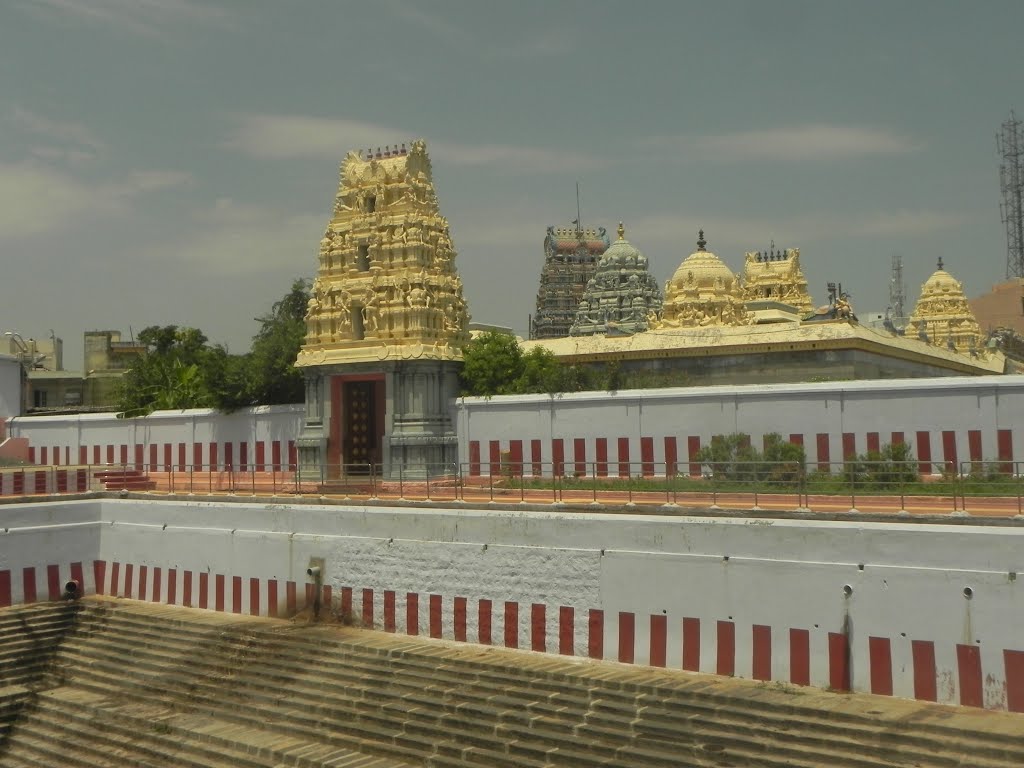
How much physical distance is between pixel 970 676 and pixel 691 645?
191 inches

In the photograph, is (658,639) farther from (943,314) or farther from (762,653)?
(943,314)

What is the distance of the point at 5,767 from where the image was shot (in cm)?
2291

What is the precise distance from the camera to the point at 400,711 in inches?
800

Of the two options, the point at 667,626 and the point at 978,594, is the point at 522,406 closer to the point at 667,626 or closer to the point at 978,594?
the point at 667,626

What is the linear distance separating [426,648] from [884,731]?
9.83 meters

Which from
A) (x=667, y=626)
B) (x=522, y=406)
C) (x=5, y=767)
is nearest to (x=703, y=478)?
(x=667, y=626)

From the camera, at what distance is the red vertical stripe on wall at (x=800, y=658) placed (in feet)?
60.3

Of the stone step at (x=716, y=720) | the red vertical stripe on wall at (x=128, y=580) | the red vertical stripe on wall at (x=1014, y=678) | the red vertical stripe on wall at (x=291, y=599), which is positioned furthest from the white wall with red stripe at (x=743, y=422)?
the red vertical stripe on wall at (x=128, y=580)

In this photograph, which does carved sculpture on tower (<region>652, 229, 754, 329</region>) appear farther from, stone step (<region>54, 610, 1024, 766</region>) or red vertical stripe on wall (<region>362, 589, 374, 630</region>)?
stone step (<region>54, 610, 1024, 766</region>)

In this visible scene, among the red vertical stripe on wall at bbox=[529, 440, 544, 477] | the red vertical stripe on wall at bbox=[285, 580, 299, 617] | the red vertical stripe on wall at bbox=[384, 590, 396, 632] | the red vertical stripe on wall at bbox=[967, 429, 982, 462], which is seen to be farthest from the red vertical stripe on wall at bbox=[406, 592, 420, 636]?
the red vertical stripe on wall at bbox=[967, 429, 982, 462]

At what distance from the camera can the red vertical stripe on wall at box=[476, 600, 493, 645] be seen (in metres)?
22.7

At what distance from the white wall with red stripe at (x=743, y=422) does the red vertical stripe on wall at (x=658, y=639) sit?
5301 mm

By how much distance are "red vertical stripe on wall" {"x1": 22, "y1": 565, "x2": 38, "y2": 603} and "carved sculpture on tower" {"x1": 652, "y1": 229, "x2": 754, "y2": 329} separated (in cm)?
2913

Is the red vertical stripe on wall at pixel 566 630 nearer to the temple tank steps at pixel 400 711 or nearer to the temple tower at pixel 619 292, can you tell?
the temple tank steps at pixel 400 711
